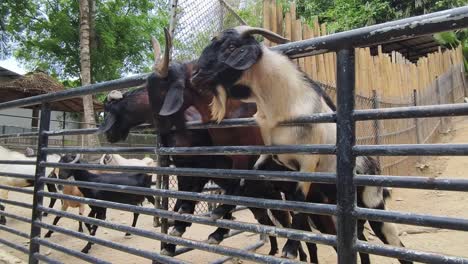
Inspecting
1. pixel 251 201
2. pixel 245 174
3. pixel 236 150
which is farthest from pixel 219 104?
pixel 251 201

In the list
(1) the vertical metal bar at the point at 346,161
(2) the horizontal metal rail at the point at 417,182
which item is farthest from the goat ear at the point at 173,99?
(2) the horizontal metal rail at the point at 417,182

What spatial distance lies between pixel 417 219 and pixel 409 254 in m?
0.12

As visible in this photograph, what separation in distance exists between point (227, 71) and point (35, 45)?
19293mm

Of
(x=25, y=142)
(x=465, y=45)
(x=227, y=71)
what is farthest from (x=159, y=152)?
(x=465, y=45)

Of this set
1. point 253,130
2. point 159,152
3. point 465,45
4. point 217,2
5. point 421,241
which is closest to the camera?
Answer: point 159,152

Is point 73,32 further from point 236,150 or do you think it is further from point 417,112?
point 417,112

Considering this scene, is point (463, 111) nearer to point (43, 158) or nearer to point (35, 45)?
point (43, 158)

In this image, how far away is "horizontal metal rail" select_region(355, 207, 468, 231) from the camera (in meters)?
1.30

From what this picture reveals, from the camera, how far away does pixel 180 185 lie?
309 cm

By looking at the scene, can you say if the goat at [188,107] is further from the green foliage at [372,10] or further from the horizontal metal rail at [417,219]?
the green foliage at [372,10]

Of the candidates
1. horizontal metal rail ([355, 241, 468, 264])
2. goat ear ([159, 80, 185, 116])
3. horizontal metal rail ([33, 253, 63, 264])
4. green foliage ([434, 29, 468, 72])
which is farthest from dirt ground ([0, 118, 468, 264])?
green foliage ([434, 29, 468, 72])

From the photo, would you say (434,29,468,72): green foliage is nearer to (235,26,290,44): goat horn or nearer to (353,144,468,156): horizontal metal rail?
(235,26,290,44): goat horn

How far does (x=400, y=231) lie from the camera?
5.05 meters

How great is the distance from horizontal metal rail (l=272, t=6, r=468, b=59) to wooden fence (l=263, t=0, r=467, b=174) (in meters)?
1.59
